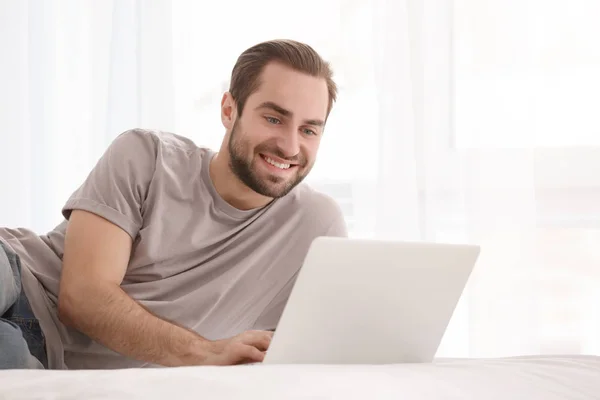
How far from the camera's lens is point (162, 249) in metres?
1.64

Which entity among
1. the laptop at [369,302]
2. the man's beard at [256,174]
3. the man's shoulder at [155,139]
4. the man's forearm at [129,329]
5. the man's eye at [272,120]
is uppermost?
the man's eye at [272,120]

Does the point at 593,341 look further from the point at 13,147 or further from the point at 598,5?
the point at 13,147

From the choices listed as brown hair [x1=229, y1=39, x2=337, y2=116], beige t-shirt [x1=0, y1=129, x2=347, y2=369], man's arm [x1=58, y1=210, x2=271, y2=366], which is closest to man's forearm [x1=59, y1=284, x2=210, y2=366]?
man's arm [x1=58, y1=210, x2=271, y2=366]

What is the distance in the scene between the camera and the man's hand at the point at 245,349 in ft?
4.03

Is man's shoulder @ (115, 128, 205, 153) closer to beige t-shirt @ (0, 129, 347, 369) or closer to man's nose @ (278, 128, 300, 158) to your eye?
beige t-shirt @ (0, 129, 347, 369)

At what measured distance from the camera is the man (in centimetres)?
146

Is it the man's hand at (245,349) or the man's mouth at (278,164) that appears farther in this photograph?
the man's mouth at (278,164)

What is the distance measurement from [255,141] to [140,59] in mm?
1321

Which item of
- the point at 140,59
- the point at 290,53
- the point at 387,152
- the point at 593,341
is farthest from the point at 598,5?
the point at 140,59

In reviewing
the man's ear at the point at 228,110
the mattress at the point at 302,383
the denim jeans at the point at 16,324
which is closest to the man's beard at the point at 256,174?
the man's ear at the point at 228,110

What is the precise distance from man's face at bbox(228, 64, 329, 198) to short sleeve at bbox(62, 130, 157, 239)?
199 mm

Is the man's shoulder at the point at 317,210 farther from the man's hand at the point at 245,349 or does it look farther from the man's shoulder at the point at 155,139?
the man's hand at the point at 245,349

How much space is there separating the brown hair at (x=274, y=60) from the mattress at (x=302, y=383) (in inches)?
40.3

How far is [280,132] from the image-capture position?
5.72 feet
